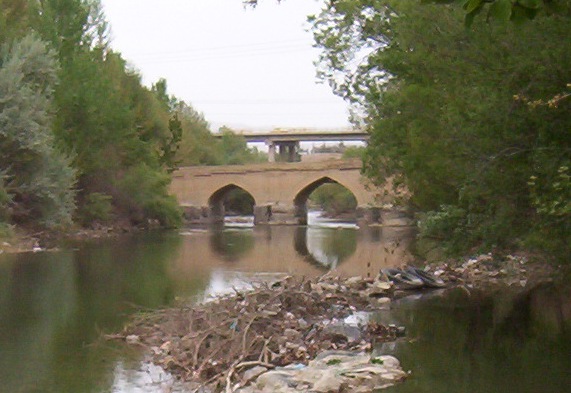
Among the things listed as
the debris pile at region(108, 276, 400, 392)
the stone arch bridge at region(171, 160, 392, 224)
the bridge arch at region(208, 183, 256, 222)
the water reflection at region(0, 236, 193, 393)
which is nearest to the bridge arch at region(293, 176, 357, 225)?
the stone arch bridge at region(171, 160, 392, 224)

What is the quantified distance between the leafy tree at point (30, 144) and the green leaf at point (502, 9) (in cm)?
2997

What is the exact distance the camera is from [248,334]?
40.9 feet

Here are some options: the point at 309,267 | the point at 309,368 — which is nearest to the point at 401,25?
the point at 309,368

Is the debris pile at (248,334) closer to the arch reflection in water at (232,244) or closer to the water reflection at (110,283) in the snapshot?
the water reflection at (110,283)

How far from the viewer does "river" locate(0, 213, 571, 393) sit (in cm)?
1177

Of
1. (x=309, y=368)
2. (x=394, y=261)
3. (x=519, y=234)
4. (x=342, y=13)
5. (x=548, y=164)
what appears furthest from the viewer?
(x=394, y=261)

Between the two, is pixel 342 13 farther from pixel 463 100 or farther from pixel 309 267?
pixel 463 100

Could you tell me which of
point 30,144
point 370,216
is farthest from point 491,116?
point 370,216

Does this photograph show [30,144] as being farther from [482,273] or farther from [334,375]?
[334,375]

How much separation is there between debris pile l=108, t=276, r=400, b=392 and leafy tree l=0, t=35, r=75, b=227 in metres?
18.3

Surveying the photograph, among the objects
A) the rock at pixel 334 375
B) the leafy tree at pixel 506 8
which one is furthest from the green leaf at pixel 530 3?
the rock at pixel 334 375

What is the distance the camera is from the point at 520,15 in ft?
13.5

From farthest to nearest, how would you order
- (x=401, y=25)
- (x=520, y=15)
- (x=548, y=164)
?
(x=401, y=25) < (x=548, y=164) < (x=520, y=15)

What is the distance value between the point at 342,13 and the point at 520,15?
2288 cm
